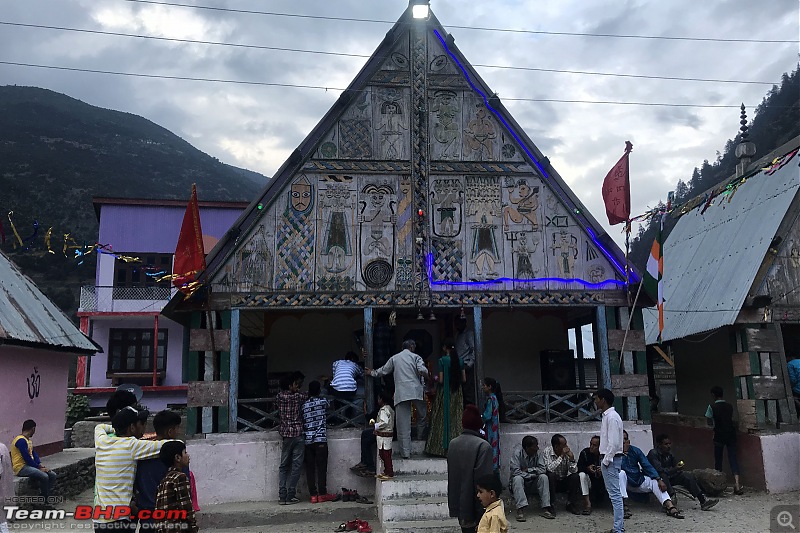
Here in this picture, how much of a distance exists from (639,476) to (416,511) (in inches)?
146

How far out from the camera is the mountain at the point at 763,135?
37.8 metres

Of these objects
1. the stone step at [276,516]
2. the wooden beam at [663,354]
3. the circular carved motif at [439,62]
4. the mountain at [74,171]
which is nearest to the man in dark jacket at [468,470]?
the stone step at [276,516]

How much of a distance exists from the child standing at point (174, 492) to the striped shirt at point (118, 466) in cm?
15

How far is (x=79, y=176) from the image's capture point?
68.8 metres

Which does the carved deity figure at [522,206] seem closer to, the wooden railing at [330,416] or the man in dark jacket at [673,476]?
the wooden railing at [330,416]

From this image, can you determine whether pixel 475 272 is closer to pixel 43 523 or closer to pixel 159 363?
pixel 43 523

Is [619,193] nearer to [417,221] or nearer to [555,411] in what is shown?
[417,221]

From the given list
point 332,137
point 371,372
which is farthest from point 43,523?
point 332,137

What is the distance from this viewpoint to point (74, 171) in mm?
70438

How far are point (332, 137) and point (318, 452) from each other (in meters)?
5.50

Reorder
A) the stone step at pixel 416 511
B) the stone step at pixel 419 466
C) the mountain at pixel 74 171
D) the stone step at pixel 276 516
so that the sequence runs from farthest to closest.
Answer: the mountain at pixel 74 171
the stone step at pixel 419 466
the stone step at pixel 276 516
the stone step at pixel 416 511

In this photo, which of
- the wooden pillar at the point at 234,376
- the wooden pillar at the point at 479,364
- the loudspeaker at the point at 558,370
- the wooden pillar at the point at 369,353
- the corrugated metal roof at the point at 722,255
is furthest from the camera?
the loudspeaker at the point at 558,370

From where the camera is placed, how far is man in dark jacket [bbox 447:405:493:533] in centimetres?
607

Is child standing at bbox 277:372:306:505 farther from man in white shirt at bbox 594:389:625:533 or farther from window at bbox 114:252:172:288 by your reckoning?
window at bbox 114:252:172:288
